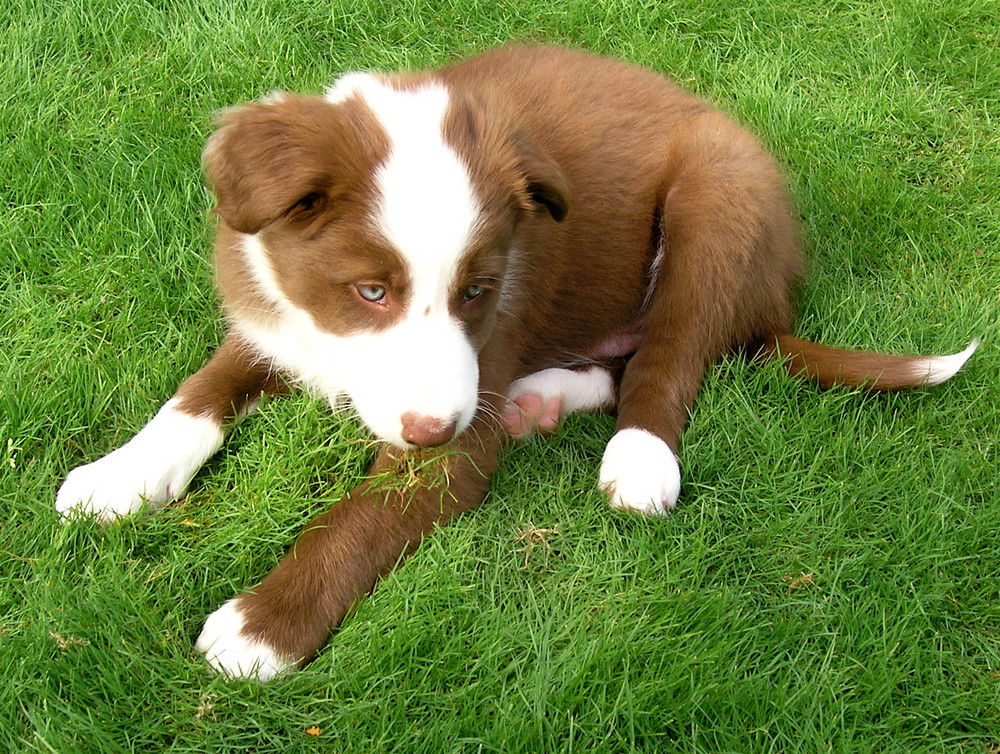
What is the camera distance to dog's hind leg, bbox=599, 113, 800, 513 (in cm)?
291

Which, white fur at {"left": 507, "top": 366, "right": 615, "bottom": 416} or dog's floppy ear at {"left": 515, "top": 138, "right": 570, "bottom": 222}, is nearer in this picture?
dog's floppy ear at {"left": 515, "top": 138, "right": 570, "bottom": 222}

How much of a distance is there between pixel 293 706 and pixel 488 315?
1044 mm

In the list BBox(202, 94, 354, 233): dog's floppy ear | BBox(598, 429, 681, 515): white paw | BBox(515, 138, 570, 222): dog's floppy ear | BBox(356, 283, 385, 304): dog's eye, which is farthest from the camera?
BBox(598, 429, 681, 515): white paw

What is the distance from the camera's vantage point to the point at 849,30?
173 inches

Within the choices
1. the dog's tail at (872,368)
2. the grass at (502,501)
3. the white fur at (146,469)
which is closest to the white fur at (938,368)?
the dog's tail at (872,368)

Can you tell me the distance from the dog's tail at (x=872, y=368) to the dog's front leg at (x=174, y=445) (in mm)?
1632

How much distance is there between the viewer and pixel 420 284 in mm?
2205

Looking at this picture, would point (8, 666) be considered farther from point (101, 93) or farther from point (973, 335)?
point (973, 335)

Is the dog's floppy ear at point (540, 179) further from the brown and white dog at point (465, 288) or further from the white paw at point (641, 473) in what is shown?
the white paw at point (641, 473)

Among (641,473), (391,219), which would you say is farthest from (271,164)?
(641,473)

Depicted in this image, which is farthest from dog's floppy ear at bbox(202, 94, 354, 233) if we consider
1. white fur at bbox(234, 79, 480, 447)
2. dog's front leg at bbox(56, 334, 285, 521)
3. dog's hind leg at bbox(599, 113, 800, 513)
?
dog's hind leg at bbox(599, 113, 800, 513)

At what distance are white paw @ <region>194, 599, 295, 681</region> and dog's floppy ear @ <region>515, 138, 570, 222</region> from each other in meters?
1.23

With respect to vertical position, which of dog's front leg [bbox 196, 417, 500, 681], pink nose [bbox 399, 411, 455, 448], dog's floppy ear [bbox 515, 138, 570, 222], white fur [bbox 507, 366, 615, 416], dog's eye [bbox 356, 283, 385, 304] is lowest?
white fur [bbox 507, 366, 615, 416]

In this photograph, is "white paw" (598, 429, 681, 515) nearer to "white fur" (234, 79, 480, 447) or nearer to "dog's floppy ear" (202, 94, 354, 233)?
"white fur" (234, 79, 480, 447)
